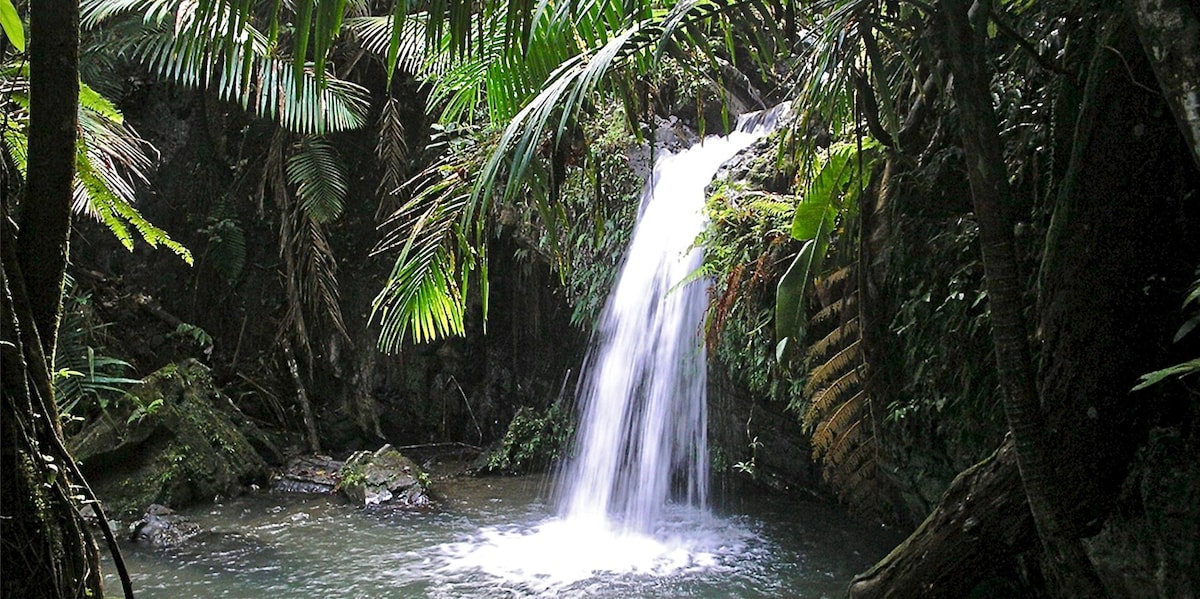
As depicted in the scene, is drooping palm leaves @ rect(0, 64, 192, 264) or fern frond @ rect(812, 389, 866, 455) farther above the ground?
drooping palm leaves @ rect(0, 64, 192, 264)

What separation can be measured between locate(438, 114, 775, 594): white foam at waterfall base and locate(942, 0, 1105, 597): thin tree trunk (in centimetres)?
273

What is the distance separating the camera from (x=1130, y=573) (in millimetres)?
2121

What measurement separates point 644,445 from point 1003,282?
4.00 meters

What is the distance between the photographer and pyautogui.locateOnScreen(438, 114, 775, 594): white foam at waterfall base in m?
5.02

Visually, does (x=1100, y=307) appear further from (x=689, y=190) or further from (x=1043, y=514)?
(x=689, y=190)

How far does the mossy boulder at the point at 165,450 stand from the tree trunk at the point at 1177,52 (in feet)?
21.2

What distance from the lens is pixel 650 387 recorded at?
19.5 ft

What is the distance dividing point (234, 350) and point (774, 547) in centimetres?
604

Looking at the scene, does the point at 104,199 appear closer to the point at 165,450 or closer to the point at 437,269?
the point at 437,269

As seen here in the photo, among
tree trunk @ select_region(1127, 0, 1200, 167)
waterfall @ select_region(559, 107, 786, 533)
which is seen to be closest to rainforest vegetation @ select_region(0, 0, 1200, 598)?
tree trunk @ select_region(1127, 0, 1200, 167)

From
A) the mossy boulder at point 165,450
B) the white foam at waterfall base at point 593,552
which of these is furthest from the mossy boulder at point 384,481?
the white foam at waterfall base at point 593,552

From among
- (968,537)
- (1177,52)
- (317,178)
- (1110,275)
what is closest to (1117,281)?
(1110,275)

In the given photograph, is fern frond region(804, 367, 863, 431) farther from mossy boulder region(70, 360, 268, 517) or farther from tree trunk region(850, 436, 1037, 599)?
mossy boulder region(70, 360, 268, 517)

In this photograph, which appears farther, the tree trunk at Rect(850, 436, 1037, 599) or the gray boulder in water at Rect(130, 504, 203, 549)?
the gray boulder in water at Rect(130, 504, 203, 549)
